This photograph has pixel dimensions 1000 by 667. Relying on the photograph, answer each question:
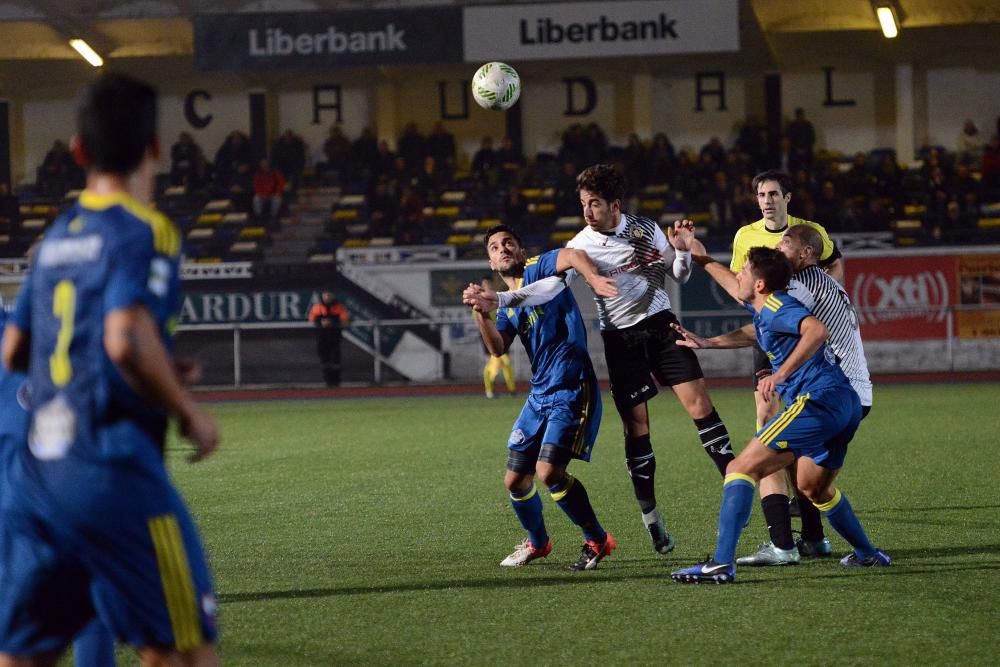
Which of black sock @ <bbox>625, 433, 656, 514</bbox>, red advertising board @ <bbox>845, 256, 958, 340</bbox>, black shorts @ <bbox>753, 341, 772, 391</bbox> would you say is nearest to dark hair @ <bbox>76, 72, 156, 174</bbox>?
black sock @ <bbox>625, 433, 656, 514</bbox>

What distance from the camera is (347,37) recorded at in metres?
26.3

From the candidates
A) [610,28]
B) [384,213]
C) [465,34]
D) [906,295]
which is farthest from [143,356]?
[465,34]

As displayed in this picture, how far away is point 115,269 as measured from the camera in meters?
2.94

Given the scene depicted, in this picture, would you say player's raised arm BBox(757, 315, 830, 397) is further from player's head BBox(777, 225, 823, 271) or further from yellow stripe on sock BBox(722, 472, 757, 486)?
player's head BBox(777, 225, 823, 271)

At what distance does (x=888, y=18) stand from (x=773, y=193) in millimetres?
20709

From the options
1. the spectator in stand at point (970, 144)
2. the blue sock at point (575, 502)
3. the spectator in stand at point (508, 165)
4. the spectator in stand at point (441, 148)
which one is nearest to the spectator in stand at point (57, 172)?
the spectator in stand at point (441, 148)

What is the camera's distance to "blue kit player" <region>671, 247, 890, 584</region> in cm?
611

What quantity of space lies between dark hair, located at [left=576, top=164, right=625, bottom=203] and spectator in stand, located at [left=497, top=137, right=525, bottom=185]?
20.8 m

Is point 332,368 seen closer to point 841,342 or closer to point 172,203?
point 172,203

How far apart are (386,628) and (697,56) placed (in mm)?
26141

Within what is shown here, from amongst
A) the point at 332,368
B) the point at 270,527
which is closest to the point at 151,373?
the point at 270,527

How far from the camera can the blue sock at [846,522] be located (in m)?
6.34

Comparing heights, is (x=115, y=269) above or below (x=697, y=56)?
below

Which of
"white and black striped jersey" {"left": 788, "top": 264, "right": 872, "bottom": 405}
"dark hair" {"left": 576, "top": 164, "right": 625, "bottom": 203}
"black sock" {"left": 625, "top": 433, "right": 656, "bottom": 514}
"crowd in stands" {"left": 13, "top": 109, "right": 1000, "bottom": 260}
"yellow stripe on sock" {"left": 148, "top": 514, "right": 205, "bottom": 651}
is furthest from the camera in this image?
"crowd in stands" {"left": 13, "top": 109, "right": 1000, "bottom": 260}
